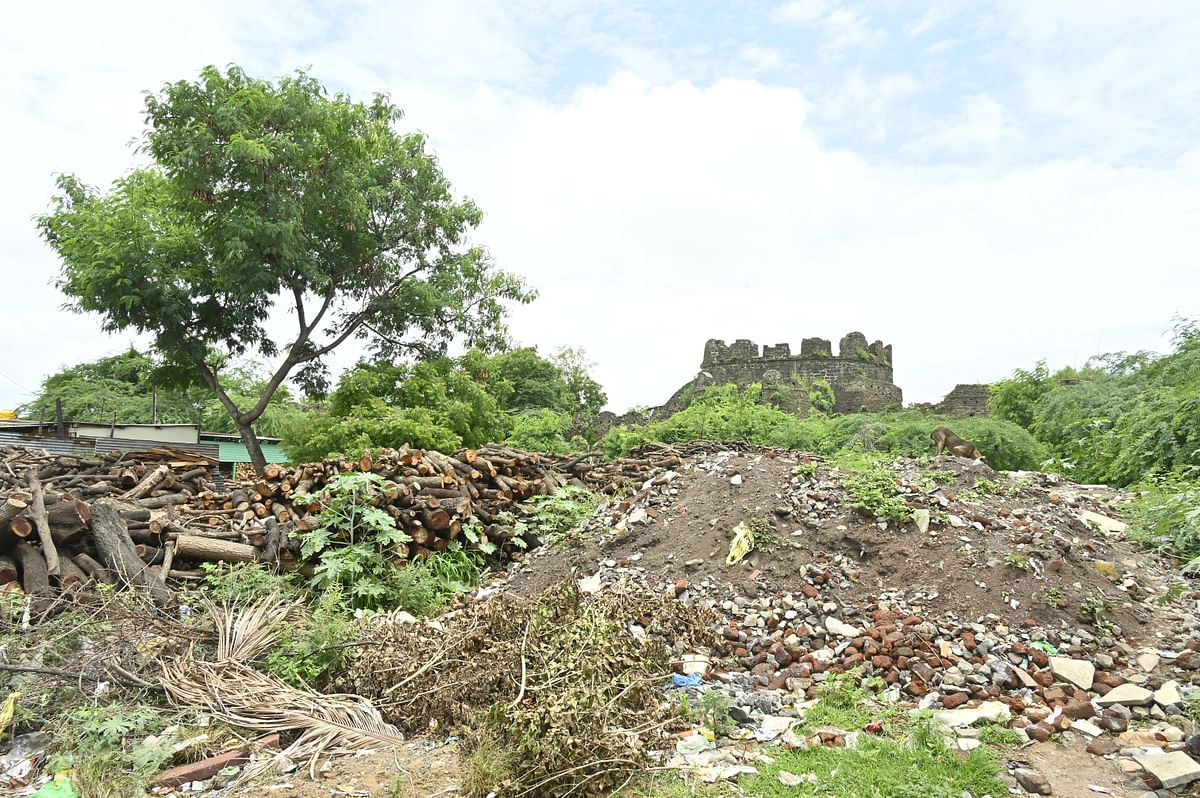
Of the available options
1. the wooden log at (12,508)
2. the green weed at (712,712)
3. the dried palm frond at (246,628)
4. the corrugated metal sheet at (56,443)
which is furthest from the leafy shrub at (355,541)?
the corrugated metal sheet at (56,443)

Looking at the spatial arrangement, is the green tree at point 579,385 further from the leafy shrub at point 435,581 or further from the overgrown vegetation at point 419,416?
the leafy shrub at point 435,581

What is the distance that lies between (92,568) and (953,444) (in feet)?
31.5

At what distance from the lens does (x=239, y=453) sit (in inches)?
767

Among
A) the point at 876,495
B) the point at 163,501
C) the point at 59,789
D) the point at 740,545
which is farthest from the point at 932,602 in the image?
the point at 163,501

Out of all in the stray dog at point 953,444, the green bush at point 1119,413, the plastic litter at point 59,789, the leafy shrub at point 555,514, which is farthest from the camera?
the stray dog at point 953,444

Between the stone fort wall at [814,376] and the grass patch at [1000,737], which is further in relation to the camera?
the stone fort wall at [814,376]

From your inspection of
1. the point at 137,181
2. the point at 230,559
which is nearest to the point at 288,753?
the point at 230,559

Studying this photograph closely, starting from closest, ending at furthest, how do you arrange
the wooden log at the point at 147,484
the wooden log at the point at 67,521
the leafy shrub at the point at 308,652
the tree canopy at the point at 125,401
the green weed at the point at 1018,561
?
the leafy shrub at the point at 308,652 < the green weed at the point at 1018,561 < the wooden log at the point at 67,521 < the wooden log at the point at 147,484 < the tree canopy at the point at 125,401

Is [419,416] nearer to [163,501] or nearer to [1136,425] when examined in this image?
[163,501]

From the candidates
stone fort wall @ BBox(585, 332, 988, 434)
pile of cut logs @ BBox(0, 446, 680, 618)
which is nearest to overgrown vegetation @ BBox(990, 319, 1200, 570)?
stone fort wall @ BBox(585, 332, 988, 434)

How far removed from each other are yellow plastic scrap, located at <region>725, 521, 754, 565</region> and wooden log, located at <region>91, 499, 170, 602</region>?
427cm

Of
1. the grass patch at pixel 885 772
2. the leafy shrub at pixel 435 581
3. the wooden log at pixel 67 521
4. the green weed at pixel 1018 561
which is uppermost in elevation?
the wooden log at pixel 67 521

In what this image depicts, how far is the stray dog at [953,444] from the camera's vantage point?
384 inches

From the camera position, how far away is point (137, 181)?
19719 millimetres
